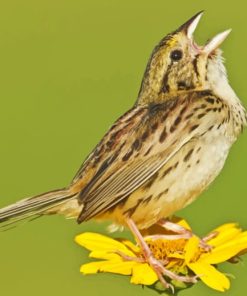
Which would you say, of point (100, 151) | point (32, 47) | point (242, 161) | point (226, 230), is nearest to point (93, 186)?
point (100, 151)

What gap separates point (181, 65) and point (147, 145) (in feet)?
1.30

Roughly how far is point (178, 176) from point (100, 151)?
348 millimetres

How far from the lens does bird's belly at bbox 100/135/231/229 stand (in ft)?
19.3

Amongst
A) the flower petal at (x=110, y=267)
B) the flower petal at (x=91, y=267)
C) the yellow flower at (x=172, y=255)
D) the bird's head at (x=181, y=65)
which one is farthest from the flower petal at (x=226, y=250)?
the bird's head at (x=181, y=65)

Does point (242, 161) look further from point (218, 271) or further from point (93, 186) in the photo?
point (218, 271)

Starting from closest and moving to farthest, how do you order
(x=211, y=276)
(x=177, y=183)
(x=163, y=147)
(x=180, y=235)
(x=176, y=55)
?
(x=211, y=276) < (x=180, y=235) < (x=177, y=183) < (x=163, y=147) < (x=176, y=55)

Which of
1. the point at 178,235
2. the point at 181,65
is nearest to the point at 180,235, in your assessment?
the point at 178,235

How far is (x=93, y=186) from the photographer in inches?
235

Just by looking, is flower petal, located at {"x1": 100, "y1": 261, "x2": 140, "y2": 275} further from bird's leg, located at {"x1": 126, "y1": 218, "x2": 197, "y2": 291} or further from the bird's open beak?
the bird's open beak

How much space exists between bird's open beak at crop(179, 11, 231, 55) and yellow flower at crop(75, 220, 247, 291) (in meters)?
0.84

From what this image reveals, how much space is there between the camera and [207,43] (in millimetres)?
6203

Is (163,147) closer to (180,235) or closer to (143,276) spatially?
(180,235)

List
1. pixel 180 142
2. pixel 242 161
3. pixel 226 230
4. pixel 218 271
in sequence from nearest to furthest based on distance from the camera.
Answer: pixel 218 271
pixel 226 230
pixel 180 142
pixel 242 161

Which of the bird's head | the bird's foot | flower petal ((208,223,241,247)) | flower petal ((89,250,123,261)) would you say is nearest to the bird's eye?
the bird's head
